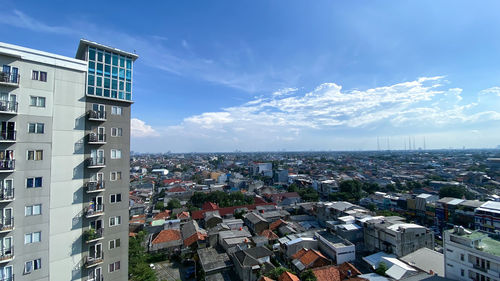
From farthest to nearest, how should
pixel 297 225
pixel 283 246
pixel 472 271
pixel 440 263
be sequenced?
pixel 297 225, pixel 283 246, pixel 440 263, pixel 472 271

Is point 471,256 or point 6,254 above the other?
point 6,254


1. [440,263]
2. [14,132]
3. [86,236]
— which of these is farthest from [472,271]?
[14,132]

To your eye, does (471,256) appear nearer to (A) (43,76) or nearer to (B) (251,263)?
(B) (251,263)

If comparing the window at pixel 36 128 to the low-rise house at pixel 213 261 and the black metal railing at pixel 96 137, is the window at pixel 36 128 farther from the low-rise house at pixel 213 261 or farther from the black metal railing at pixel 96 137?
the low-rise house at pixel 213 261

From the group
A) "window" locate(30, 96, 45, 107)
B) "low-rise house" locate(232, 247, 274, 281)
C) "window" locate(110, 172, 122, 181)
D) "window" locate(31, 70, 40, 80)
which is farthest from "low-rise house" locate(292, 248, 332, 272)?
"window" locate(31, 70, 40, 80)

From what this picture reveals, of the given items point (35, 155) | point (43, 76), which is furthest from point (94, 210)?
point (43, 76)

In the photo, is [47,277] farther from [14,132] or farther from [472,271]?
[472,271]

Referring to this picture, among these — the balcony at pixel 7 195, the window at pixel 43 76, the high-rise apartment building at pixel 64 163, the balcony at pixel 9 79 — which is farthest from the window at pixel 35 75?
the balcony at pixel 7 195
